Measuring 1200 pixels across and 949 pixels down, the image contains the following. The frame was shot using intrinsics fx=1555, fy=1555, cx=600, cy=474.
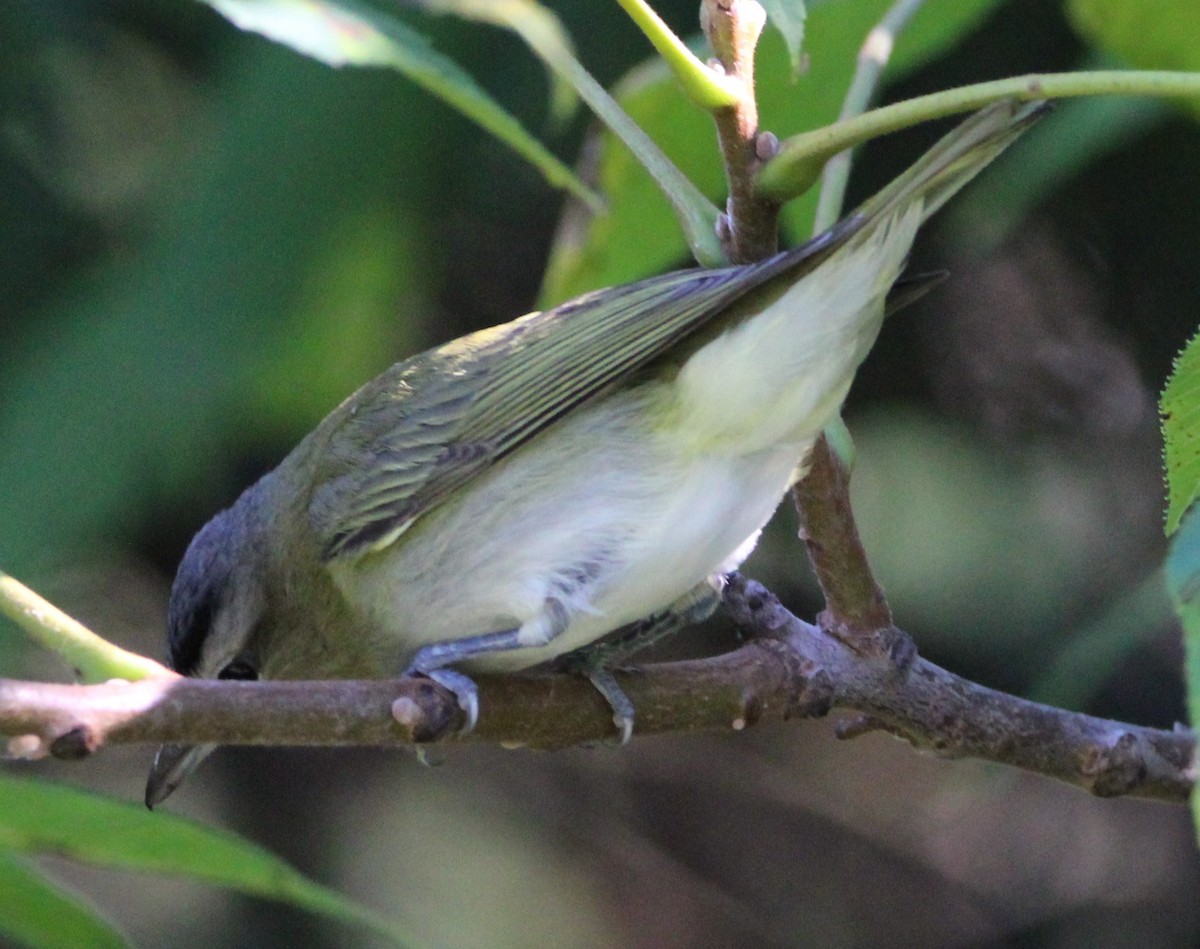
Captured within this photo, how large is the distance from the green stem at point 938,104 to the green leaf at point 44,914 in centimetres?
106

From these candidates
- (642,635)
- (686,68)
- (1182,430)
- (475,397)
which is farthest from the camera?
(475,397)

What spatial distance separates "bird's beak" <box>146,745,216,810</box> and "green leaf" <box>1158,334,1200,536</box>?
1.69 meters

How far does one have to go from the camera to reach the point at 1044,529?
12.6 feet

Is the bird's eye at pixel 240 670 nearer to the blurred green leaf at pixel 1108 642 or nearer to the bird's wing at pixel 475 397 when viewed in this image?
the bird's wing at pixel 475 397

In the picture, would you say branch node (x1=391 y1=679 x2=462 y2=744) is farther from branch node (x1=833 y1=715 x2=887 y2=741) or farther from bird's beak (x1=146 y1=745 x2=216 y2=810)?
bird's beak (x1=146 y1=745 x2=216 y2=810)

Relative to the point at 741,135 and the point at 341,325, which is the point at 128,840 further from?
the point at 341,325

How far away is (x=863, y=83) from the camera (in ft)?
5.98

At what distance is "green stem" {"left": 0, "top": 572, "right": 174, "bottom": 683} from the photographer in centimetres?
147

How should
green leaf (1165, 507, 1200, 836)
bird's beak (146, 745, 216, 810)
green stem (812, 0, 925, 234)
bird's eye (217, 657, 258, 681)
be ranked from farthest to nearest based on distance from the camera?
bird's eye (217, 657, 258, 681)
bird's beak (146, 745, 216, 810)
green stem (812, 0, 925, 234)
green leaf (1165, 507, 1200, 836)

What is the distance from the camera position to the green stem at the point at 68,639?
58.1 inches

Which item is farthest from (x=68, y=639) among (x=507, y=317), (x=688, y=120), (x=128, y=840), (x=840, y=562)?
(x=507, y=317)

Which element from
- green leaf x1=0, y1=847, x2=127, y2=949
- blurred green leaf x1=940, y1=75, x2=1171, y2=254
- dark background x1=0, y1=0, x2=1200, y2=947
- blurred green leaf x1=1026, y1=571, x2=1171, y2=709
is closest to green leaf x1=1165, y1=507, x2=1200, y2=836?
green leaf x1=0, y1=847, x2=127, y2=949

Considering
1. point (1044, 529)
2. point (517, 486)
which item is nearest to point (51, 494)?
point (517, 486)

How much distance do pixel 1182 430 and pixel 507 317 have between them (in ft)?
10.1
